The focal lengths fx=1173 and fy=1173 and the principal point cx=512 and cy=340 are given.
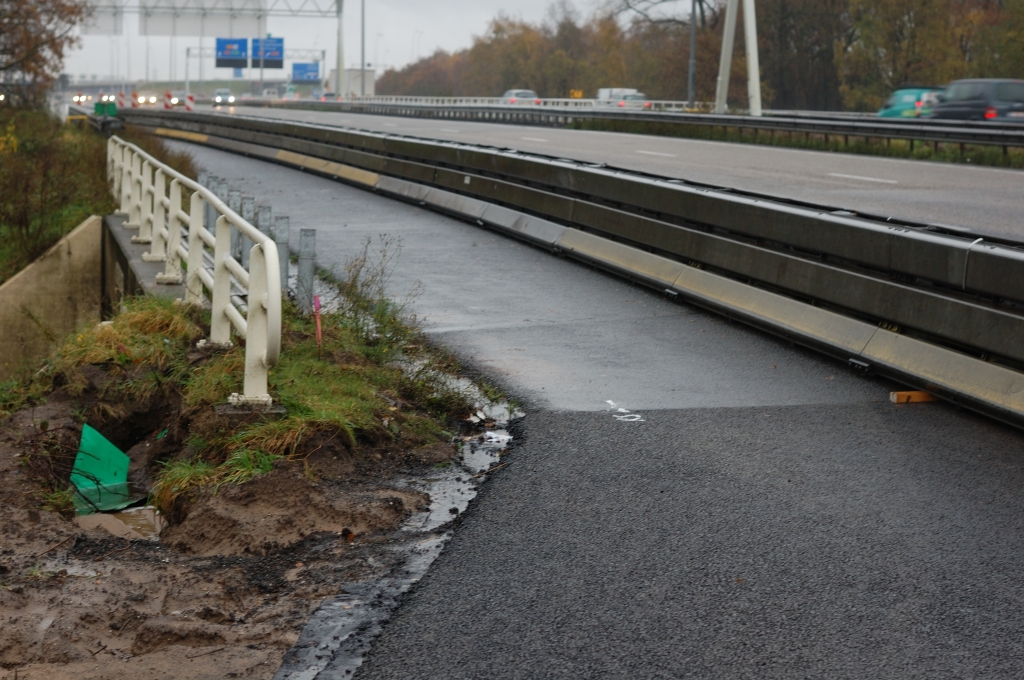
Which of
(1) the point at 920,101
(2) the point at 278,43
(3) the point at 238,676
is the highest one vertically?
(2) the point at 278,43

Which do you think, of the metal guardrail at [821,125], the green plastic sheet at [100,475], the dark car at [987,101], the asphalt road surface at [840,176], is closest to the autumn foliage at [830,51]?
the metal guardrail at [821,125]

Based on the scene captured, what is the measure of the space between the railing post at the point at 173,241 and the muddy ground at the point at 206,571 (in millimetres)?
4497

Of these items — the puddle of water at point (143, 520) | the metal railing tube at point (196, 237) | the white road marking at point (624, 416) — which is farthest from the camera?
the metal railing tube at point (196, 237)

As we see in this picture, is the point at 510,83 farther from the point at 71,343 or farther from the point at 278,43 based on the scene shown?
the point at 71,343

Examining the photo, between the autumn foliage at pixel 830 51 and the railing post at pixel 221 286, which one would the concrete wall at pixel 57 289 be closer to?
the railing post at pixel 221 286

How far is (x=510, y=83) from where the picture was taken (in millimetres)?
127688

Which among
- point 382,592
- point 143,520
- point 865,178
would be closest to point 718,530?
point 382,592

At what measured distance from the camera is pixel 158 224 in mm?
12391

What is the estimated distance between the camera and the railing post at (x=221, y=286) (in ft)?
25.5

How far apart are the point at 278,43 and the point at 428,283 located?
120937mm

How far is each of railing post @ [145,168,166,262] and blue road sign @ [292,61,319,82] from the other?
497 ft

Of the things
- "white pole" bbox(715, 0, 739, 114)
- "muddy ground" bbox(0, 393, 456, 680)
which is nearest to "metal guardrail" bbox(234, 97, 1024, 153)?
"white pole" bbox(715, 0, 739, 114)

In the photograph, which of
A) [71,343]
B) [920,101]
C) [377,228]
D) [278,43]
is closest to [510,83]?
[278,43]

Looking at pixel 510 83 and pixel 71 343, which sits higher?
pixel 510 83
